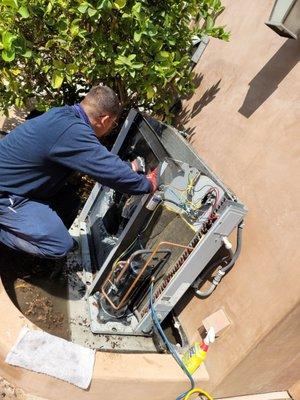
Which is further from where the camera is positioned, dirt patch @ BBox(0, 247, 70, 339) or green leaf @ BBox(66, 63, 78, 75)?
green leaf @ BBox(66, 63, 78, 75)

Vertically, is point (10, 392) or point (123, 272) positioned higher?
point (123, 272)

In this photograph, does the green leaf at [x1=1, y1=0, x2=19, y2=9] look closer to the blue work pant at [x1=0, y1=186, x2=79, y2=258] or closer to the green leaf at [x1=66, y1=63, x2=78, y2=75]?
the green leaf at [x1=66, y1=63, x2=78, y2=75]

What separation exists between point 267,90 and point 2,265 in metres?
2.69

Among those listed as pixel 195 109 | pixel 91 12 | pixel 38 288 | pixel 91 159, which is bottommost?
pixel 38 288

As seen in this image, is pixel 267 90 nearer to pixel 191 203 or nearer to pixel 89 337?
pixel 191 203

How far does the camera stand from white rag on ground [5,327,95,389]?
2598 millimetres

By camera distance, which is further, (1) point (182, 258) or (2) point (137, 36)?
(2) point (137, 36)

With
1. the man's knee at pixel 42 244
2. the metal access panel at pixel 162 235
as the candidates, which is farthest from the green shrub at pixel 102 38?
the man's knee at pixel 42 244

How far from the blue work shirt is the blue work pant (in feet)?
0.36

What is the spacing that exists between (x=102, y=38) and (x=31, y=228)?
69.6 inches

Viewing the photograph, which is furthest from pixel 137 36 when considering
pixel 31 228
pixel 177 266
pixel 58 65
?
pixel 177 266

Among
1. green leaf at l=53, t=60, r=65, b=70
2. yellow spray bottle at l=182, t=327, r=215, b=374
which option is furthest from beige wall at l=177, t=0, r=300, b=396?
green leaf at l=53, t=60, r=65, b=70

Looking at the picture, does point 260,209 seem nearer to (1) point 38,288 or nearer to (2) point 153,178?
(2) point 153,178

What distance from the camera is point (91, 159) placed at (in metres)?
2.88
